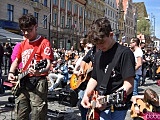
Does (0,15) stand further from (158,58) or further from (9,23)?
(158,58)

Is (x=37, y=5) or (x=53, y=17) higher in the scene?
(x=37, y=5)

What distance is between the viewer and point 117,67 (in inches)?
113

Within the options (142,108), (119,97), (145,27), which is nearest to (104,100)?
(119,97)

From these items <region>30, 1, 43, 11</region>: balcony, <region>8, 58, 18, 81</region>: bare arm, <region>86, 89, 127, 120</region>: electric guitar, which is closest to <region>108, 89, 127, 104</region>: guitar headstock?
<region>86, 89, 127, 120</region>: electric guitar

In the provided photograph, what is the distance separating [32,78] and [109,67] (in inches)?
50.7

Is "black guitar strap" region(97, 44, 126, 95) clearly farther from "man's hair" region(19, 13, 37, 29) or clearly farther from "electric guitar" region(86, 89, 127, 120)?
"man's hair" region(19, 13, 37, 29)

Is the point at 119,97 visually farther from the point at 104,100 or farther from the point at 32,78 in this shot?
the point at 32,78

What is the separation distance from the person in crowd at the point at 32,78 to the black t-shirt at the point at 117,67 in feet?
3.18

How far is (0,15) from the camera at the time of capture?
29531mm

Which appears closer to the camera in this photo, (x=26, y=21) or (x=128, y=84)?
(x=128, y=84)

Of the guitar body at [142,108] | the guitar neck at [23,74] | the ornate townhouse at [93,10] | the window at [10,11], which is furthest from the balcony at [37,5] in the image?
the guitar neck at [23,74]

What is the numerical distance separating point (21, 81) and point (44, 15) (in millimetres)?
36550

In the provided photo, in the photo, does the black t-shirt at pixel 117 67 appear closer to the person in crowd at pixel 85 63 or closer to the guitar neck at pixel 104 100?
the guitar neck at pixel 104 100

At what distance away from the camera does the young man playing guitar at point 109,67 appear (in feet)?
9.23
